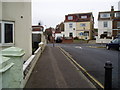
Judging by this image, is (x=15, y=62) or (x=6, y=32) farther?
(x=6, y=32)

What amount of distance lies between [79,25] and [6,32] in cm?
4468

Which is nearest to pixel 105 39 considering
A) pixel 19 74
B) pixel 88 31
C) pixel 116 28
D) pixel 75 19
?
pixel 116 28

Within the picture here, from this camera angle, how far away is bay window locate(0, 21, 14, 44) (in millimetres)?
8523

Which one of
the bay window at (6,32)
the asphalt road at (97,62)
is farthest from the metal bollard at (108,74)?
the bay window at (6,32)

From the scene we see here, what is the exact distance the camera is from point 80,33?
51.8 m

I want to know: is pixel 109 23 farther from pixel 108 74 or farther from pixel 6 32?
pixel 108 74

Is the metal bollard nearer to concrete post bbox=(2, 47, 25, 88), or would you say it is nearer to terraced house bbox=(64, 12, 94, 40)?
concrete post bbox=(2, 47, 25, 88)

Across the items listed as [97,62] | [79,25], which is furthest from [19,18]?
[79,25]

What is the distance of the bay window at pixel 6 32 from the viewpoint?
8.52m

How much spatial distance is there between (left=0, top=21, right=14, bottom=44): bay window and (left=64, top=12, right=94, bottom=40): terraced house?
141 feet

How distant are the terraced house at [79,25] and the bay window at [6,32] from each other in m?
43.0

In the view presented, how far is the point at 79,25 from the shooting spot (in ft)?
171

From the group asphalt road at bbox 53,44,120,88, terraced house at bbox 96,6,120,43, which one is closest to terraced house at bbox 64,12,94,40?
terraced house at bbox 96,6,120,43

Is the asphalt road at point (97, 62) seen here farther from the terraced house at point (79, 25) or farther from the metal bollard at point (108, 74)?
the terraced house at point (79, 25)
